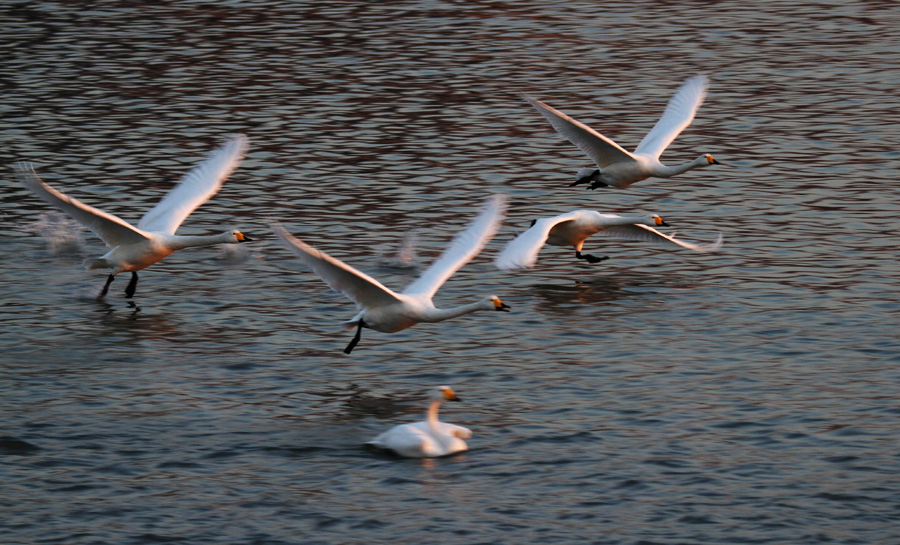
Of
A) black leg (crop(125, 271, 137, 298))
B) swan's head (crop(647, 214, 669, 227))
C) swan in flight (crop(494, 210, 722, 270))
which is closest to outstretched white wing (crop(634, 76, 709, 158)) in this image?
swan in flight (crop(494, 210, 722, 270))

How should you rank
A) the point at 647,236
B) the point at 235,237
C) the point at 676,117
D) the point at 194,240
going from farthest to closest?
1. the point at 676,117
2. the point at 647,236
3. the point at 235,237
4. the point at 194,240

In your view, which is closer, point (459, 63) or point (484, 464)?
point (484, 464)

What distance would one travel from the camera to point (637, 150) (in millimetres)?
19516

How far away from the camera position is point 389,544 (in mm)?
11453

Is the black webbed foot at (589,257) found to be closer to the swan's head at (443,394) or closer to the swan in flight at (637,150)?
the swan in flight at (637,150)

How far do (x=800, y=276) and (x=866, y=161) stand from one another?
4.78 meters

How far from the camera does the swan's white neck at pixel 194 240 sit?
1709 centimetres

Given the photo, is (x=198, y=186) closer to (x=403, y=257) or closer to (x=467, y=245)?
(x=403, y=257)

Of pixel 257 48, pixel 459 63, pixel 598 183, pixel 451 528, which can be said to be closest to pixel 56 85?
pixel 257 48

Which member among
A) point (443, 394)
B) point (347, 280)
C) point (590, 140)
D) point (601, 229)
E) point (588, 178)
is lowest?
point (601, 229)

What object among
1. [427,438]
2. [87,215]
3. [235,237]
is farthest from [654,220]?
[87,215]

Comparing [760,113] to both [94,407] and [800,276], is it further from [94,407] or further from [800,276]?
[94,407]

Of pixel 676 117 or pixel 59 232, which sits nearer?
pixel 59 232

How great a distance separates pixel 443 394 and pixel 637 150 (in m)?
7.11
